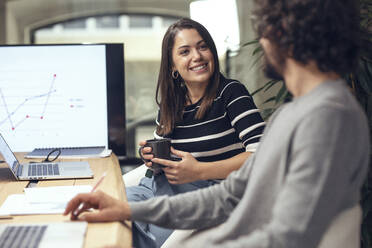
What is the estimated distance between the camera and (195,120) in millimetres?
1967

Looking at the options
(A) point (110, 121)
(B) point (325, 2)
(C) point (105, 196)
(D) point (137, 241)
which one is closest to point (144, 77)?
(A) point (110, 121)

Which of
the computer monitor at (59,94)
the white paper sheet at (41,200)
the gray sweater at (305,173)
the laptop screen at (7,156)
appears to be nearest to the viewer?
the gray sweater at (305,173)

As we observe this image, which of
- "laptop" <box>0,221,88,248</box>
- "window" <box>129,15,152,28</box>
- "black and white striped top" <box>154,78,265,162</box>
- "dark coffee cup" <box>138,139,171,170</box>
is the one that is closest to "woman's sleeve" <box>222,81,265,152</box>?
"black and white striped top" <box>154,78,265,162</box>

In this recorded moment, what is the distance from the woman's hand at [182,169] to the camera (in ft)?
5.74

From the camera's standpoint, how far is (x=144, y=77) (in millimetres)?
4484

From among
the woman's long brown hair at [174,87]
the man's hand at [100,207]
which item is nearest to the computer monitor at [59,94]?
the woman's long brown hair at [174,87]

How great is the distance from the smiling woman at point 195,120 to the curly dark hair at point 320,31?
846 mm

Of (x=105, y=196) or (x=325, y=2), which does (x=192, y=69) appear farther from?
(x=325, y=2)

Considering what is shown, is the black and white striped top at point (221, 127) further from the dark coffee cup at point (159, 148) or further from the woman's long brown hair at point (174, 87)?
the dark coffee cup at point (159, 148)

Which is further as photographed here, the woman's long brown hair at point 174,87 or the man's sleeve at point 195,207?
the woman's long brown hair at point 174,87

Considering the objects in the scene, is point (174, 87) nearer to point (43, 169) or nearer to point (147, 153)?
point (147, 153)

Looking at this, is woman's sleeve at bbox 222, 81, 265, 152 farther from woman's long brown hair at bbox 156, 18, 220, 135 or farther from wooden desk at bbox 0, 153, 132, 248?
wooden desk at bbox 0, 153, 132, 248

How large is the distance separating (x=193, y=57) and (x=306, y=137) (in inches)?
47.3

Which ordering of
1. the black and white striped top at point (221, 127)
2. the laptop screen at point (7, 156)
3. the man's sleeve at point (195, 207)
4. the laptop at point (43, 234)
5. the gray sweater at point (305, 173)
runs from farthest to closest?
the black and white striped top at point (221, 127), the laptop screen at point (7, 156), the man's sleeve at point (195, 207), the laptop at point (43, 234), the gray sweater at point (305, 173)
